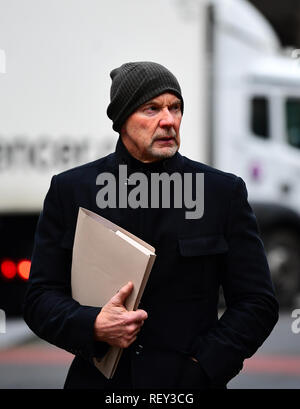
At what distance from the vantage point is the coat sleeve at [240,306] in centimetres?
224

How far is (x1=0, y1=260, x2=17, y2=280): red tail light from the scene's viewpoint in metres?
7.10

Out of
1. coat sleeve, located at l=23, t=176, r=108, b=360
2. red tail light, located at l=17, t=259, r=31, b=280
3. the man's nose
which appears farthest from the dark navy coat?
red tail light, located at l=17, t=259, r=31, b=280

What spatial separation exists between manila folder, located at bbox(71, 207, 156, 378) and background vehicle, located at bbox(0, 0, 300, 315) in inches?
191

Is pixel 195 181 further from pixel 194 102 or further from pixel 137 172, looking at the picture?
pixel 194 102

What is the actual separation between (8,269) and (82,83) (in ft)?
5.31

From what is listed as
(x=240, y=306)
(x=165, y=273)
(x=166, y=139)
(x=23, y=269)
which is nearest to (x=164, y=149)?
(x=166, y=139)

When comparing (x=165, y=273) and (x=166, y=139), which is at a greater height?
(x=166, y=139)

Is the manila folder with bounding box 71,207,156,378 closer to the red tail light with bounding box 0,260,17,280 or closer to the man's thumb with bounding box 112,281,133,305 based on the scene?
the man's thumb with bounding box 112,281,133,305

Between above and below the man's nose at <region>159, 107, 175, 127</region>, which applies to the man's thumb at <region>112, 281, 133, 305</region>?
below

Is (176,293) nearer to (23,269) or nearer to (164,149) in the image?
(164,149)

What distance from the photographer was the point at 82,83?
7.57 m

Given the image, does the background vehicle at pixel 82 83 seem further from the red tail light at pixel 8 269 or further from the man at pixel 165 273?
the man at pixel 165 273

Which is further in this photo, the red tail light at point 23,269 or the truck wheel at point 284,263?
the truck wheel at point 284,263

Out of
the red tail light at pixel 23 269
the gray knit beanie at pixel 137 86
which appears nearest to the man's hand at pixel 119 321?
the gray knit beanie at pixel 137 86
